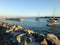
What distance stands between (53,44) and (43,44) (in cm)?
78

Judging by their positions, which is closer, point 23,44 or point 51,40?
point 23,44

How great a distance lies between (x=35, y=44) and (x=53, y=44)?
51.3 inches

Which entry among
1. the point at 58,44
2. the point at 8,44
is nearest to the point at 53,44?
the point at 58,44

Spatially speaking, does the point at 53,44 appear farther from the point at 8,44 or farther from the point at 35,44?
the point at 8,44

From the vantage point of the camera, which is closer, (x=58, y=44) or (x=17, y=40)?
(x=58, y=44)

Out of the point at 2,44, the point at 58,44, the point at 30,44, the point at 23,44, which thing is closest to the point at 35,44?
the point at 30,44

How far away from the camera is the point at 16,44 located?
9039mm

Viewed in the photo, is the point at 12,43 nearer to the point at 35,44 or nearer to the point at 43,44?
the point at 35,44

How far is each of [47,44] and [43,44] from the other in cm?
43

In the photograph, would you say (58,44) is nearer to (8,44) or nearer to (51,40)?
(51,40)

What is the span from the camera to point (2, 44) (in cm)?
984

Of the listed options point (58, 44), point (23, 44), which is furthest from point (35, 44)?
point (58, 44)

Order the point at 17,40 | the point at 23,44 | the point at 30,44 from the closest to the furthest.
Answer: the point at 23,44, the point at 30,44, the point at 17,40

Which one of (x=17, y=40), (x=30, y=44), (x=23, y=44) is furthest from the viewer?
(x=17, y=40)
